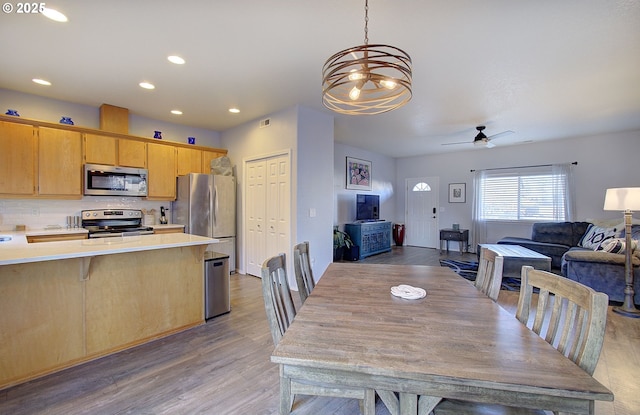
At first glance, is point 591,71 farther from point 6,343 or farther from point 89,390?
point 6,343

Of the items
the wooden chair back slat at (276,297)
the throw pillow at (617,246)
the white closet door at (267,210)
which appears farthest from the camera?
the white closet door at (267,210)

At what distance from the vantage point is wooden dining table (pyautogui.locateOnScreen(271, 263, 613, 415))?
34.9 inches

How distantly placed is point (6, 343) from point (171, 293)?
1.09 m

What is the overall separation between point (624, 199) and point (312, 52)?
4089mm

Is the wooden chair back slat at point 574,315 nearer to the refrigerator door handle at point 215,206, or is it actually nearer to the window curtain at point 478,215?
the refrigerator door handle at point 215,206

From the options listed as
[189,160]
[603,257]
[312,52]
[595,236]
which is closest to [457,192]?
[595,236]

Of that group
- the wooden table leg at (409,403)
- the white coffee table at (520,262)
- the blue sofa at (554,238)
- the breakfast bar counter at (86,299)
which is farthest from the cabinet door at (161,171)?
the blue sofa at (554,238)

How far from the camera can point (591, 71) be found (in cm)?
297

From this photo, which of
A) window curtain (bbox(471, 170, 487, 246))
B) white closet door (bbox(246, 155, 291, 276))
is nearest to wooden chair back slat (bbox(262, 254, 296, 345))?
white closet door (bbox(246, 155, 291, 276))

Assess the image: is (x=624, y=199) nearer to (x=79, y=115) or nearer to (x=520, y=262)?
(x=520, y=262)

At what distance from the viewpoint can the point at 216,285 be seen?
314cm

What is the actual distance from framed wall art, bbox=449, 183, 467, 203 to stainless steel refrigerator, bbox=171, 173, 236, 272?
18.9 feet

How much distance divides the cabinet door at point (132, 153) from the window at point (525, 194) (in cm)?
738

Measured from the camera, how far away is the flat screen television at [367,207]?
7.07 metres
